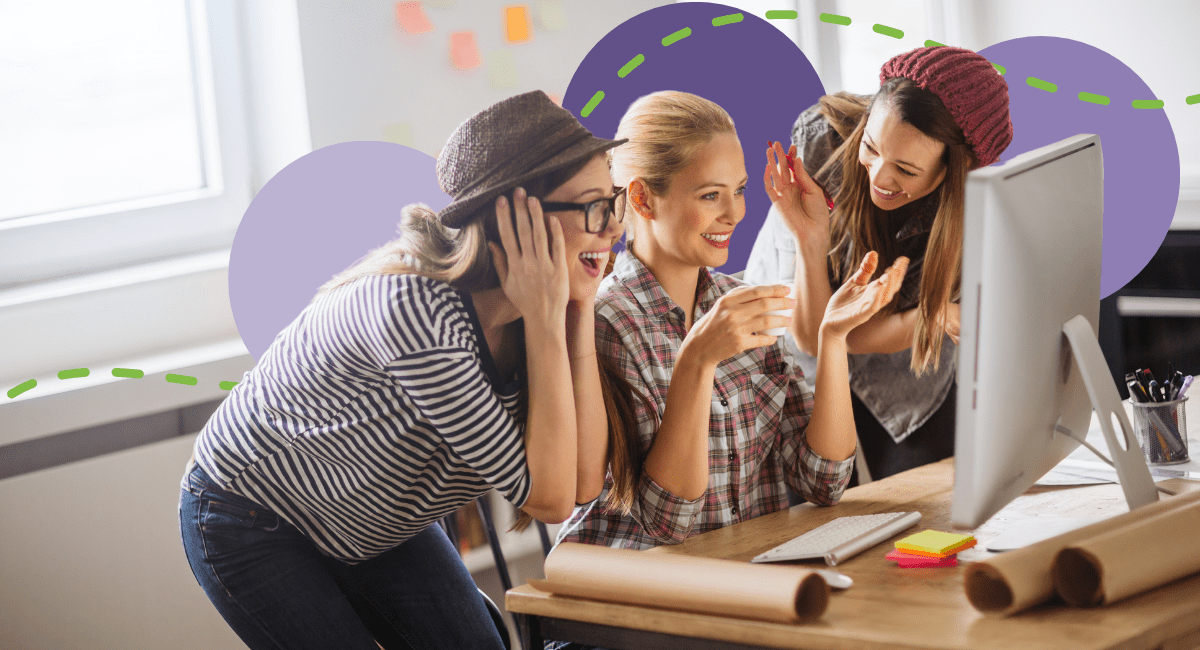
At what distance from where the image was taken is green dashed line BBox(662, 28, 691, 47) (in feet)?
6.64

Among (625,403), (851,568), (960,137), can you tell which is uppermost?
(960,137)

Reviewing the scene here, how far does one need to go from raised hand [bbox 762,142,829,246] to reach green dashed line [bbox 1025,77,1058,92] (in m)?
0.78

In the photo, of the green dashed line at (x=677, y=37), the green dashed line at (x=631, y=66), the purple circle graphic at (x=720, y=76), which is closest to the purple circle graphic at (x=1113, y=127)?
the purple circle graphic at (x=720, y=76)

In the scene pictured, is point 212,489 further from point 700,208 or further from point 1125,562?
point 1125,562

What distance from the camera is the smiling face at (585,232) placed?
139cm

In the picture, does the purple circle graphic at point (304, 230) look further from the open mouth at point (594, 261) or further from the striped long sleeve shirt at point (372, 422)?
the open mouth at point (594, 261)

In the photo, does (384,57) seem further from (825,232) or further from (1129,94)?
(1129,94)

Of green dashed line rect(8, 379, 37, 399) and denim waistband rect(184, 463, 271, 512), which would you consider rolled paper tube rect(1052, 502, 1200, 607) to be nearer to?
denim waistband rect(184, 463, 271, 512)

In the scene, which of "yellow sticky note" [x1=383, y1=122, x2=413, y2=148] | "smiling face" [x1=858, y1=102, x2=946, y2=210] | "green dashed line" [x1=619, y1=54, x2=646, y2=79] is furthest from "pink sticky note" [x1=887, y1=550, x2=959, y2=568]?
"yellow sticky note" [x1=383, y1=122, x2=413, y2=148]

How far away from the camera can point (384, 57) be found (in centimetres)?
212

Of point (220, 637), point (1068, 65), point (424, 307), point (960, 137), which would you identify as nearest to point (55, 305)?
point (220, 637)

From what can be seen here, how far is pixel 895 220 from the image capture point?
1905 mm

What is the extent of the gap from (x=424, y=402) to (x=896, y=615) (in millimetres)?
608

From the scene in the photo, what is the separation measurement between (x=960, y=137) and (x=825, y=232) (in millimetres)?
296
